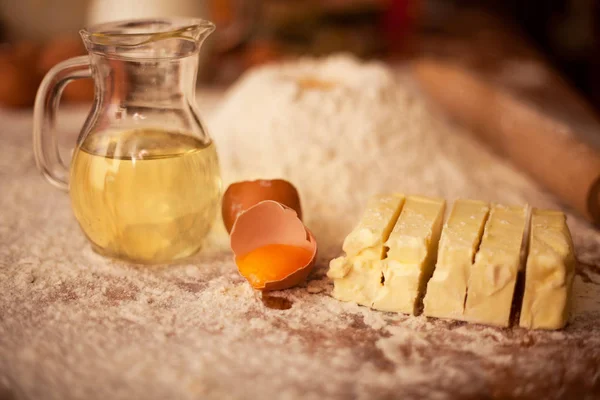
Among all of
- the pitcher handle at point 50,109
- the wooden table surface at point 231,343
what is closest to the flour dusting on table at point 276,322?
the wooden table surface at point 231,343

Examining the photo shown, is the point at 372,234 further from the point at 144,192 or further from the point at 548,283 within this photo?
the point at 144,192

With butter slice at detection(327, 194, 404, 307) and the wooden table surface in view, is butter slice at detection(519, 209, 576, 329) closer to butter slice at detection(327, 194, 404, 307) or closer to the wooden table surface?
the wooden table surface

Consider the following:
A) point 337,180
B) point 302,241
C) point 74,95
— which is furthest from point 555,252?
point 74,95

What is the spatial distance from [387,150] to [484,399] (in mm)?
787

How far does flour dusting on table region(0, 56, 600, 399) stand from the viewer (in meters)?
0.78

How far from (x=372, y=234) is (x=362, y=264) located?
2.0 inches

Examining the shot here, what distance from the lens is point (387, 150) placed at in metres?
1.47

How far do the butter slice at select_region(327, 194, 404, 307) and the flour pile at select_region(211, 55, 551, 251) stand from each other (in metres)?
0.30

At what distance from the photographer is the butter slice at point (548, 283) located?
88 centimetres

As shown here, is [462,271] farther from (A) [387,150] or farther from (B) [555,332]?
(A) [387,150]

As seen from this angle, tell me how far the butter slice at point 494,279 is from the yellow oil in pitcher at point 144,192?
46cm

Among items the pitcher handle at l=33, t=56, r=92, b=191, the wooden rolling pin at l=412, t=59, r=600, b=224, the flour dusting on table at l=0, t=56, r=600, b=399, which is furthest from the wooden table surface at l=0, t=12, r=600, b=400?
the wooden rolling pin at l=412, t=59, r=600, b=224

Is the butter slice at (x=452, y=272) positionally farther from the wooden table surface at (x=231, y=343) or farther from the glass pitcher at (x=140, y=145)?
the glass pitcher at (x=140, y=145)

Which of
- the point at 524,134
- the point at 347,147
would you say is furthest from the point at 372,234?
the point at 524,134
